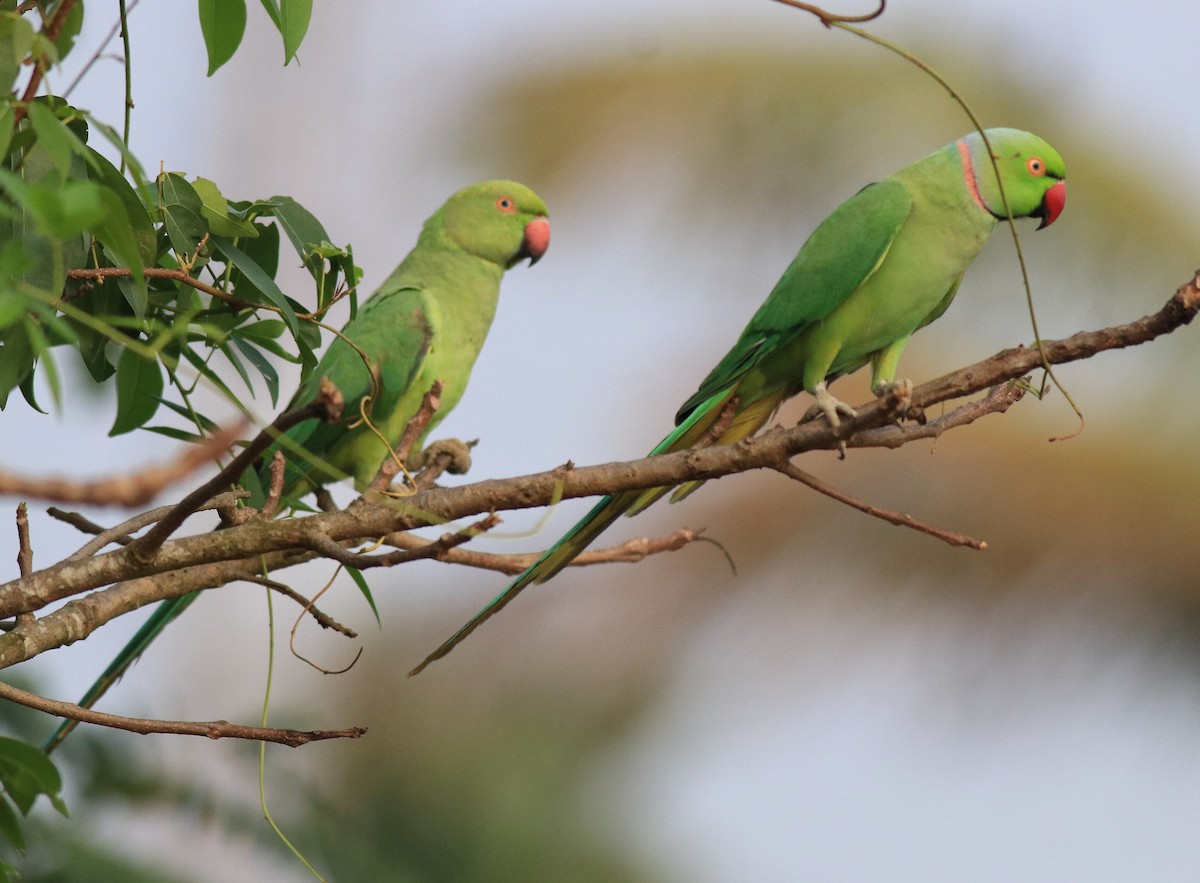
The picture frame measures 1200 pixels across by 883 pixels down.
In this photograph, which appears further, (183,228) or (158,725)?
(183,228)

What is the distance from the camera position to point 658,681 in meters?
7.02

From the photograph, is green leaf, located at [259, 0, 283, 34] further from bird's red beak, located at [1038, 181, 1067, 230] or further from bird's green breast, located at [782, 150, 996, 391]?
bird's red beak, located at [1038, 181, 1067, 230]

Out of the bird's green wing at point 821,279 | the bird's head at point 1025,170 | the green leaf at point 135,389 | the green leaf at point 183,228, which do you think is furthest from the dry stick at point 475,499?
the bird's head at point 1025,170

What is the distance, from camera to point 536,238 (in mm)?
2943

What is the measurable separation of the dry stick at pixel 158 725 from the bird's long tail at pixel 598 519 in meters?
0.21

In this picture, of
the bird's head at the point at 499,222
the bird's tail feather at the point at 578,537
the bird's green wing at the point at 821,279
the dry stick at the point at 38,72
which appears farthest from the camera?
the bird's head at the point at 499,222

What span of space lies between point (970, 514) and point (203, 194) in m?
5.22

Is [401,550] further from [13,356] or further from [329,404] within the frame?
[13,356]

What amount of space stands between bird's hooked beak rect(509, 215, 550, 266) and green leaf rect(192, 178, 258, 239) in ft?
4.77

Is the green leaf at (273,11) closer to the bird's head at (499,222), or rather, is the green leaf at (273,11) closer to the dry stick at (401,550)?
the dry stick at (401,550)

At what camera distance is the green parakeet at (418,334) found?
2.36 metres

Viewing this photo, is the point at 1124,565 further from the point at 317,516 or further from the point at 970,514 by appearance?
the point at 317,516

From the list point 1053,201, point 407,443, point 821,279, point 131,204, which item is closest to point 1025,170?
point 1053,201

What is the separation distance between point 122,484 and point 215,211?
841mm
